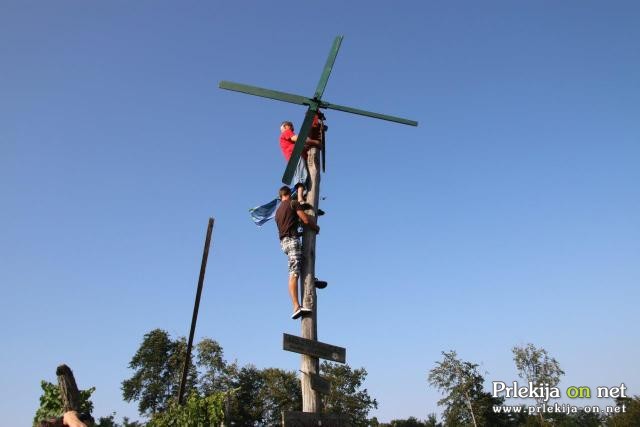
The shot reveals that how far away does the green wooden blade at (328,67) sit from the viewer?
8320 millimetres

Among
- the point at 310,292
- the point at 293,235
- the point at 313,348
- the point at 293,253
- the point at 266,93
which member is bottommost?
the point at 313,348

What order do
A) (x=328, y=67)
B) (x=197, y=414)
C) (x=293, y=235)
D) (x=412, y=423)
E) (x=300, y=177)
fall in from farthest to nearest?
(x=412, y=423) → (x=197, y=414) → (x=328, y=67) → (x=300, y=177) → (x=293, y=235)

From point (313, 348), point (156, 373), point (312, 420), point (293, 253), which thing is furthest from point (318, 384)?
point (156, 373)

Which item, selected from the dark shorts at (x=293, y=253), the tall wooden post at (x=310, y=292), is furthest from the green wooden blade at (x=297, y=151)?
the dark shorts at (x=293, y=253)

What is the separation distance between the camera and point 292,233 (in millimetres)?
7180

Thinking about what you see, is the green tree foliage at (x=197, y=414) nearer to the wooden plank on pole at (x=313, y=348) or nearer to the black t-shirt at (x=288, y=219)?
the wooden plank on pole at (x=313, y=348)

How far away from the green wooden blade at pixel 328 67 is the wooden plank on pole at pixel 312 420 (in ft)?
16.1

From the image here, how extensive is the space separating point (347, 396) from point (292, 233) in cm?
5086

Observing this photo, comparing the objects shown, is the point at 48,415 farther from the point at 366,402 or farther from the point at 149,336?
the point at 366,402

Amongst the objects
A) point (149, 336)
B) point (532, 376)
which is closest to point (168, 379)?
point (149, 336)

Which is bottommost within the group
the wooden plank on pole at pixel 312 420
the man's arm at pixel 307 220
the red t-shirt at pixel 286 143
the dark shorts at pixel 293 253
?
the wooden plank on pole at pixel 312 420

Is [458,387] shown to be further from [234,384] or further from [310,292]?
[310,292]

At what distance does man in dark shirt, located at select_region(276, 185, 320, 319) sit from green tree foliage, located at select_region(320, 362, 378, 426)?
157 feet

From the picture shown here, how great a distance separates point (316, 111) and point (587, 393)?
1733 cm
